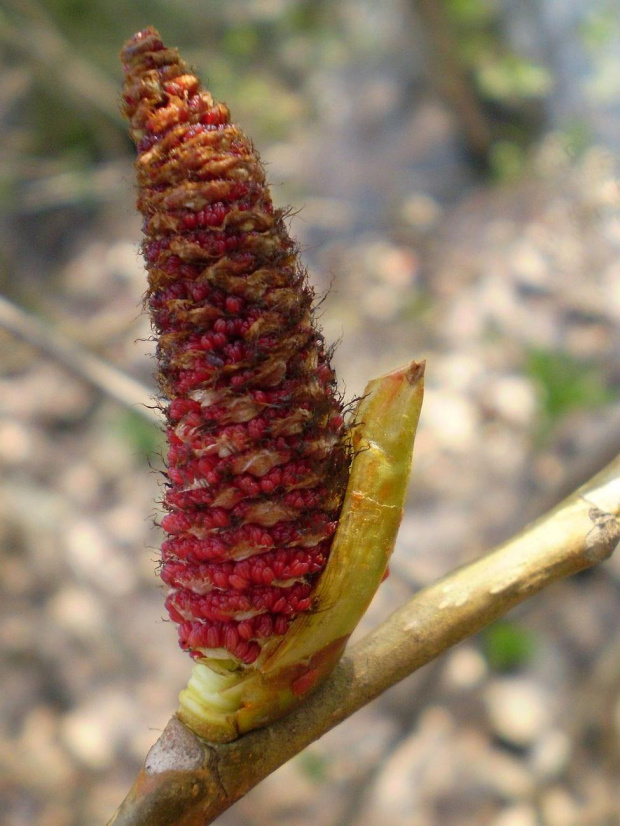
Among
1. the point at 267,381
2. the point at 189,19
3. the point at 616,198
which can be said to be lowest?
the point at 267,381

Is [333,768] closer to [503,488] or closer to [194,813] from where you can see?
[503,488]

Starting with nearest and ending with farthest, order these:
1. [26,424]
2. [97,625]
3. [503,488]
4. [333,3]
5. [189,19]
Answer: [97,625], [503,488], [26,424], [189,19], [333,3]

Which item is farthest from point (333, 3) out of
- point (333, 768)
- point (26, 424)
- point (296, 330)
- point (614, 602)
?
point (296, 330)

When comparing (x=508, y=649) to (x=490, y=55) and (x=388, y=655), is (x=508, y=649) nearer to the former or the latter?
(x=388, y=655)

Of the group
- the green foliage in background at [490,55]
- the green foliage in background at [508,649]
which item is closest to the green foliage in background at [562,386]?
the green foliage in background at [508,649]

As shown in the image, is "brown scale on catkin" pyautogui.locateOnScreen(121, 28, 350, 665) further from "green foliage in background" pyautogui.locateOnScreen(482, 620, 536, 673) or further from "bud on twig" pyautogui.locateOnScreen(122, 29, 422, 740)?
"green foliage in background" pyautogui.locateOnScreen(482, 620, 536, 673)

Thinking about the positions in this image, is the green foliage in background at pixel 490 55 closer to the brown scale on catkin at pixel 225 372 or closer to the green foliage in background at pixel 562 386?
the green foliage in background at pixel 562 386

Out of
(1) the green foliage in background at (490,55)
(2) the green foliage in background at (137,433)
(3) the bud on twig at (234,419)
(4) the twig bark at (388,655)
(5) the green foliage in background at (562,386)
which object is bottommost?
(4) the twig bark at (388,655)
